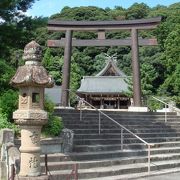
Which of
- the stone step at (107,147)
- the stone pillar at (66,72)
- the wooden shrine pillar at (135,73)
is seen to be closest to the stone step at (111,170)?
the stone step at (107,147)

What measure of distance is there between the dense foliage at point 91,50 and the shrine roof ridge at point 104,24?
1302 millimetres

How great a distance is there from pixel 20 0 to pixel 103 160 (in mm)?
5508

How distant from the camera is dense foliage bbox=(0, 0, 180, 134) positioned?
39.0 ft

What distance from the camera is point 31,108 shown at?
287 inches

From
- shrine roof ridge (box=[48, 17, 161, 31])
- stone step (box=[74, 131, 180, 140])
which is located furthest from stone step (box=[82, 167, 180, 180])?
shrine roof ridge (box=[48, 17, 161, 31])

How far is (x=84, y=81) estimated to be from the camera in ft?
177

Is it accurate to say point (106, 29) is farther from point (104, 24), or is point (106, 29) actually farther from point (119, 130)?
point (119, 130)

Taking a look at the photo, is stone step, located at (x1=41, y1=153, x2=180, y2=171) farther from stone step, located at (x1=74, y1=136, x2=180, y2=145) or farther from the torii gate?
the torii gate

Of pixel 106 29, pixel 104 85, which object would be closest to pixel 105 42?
pixel 106 29

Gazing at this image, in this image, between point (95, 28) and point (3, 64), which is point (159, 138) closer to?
point (3, 64)

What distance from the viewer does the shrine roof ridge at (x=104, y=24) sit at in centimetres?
2342

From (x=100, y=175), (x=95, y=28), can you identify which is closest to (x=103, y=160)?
(x=100, y=175)

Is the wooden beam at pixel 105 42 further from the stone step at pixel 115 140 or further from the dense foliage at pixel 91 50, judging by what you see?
the stone step at pixel 115 140

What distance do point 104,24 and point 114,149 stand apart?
1359 centimetres
